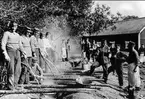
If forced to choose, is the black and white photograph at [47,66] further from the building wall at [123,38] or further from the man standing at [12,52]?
the building wall at [123,38]

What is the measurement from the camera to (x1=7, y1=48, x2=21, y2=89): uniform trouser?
559 cm

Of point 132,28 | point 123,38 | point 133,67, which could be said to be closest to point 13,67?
point 133,67

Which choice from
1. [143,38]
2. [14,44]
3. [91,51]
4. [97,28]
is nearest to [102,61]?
[14,44]

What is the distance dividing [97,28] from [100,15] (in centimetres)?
122

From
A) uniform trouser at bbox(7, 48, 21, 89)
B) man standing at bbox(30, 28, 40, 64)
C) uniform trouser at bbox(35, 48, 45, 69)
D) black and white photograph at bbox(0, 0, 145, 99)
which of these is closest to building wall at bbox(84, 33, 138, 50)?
black and white photograph at bbox(0, 0, 145, 99)

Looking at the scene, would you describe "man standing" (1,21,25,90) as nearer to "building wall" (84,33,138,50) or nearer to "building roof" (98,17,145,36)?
"building wall" (84,33,138,50)

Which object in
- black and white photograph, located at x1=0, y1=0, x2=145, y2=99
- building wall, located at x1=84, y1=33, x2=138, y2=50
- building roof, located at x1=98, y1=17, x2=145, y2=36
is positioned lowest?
black and white photograph, located at x1=0, y1=0, x2=145, y2=99

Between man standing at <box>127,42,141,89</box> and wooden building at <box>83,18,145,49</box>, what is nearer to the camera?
man standing at <box>127,42,141,89</box>

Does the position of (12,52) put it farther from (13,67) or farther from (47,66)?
(47,66)

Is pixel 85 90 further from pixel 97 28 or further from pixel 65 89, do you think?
pixel 97 28

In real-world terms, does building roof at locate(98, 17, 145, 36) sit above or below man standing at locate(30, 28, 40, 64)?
above

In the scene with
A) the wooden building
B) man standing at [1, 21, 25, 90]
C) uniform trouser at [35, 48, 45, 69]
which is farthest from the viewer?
the wooden building

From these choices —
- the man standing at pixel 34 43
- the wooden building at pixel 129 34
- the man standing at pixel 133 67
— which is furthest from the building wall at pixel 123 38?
the man standing at pixel 133 67

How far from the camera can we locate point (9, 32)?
5715mm
